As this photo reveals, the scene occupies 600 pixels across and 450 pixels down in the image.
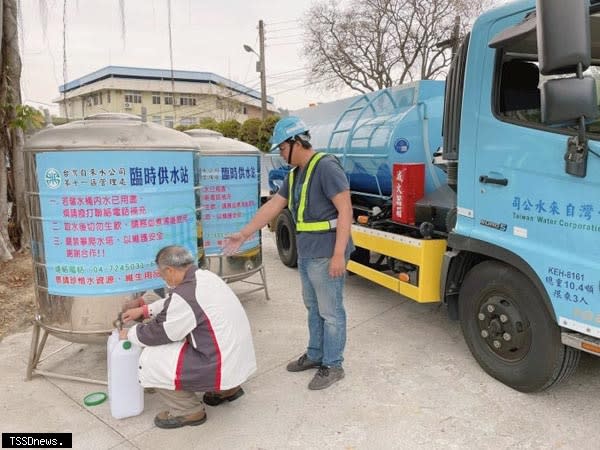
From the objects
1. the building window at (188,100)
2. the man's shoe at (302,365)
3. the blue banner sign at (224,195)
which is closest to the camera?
the man's shoe at (302,365)

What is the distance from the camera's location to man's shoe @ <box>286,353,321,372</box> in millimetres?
3688

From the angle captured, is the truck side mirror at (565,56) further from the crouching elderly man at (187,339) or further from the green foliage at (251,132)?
the green foliage at (251,132)

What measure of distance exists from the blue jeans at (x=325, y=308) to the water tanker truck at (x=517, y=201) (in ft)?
2.88

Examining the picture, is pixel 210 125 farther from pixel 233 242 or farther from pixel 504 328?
pixel 504 328

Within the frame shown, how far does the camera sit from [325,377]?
3.45m

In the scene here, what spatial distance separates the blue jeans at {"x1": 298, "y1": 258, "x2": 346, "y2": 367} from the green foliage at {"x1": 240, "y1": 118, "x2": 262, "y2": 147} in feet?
57.3

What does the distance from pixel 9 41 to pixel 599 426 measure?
7.51 meters

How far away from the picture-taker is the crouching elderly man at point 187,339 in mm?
2781

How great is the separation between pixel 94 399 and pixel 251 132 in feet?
60.8

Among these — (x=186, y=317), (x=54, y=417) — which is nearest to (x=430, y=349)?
(x=186, y=317)

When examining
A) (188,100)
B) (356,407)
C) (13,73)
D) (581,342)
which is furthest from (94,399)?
(188,100)

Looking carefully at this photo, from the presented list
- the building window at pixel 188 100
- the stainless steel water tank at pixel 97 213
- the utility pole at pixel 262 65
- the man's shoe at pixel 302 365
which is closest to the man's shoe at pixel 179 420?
the stainless steel water tank at pixel 97 213

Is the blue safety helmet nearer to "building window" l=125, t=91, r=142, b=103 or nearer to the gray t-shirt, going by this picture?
the gray t-shirt

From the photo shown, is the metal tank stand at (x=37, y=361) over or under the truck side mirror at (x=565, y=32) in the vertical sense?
under
